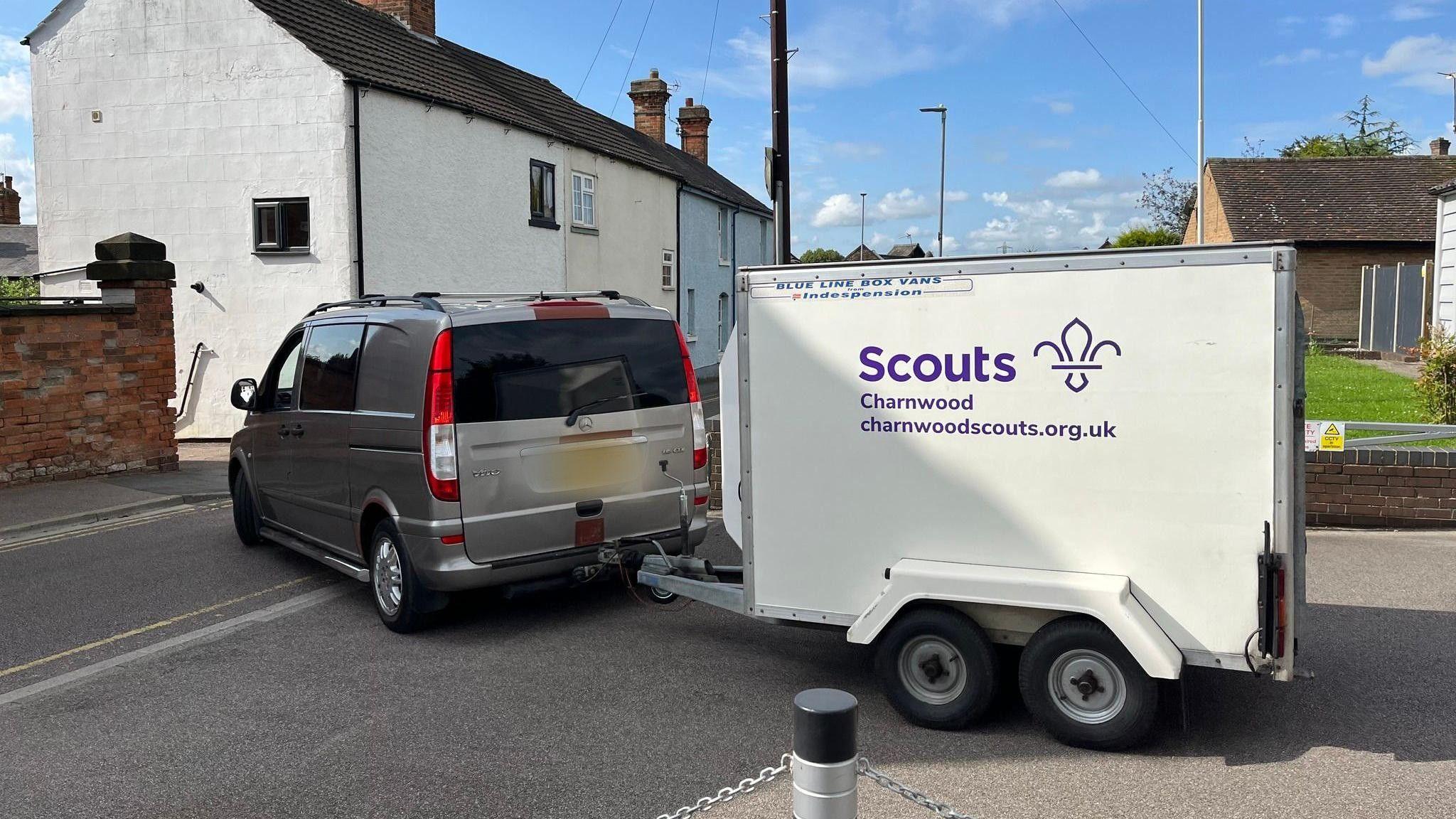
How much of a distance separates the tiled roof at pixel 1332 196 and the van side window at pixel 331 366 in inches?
1207

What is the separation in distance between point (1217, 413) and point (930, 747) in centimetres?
179

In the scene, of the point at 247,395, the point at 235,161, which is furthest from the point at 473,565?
the point at 235,161

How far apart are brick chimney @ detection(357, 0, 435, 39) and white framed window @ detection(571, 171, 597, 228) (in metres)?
4.19

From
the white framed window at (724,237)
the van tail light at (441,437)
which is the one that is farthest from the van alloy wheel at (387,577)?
the white framed window at (724,237)

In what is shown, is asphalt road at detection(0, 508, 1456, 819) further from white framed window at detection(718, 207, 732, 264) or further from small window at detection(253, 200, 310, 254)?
white framed window at detection(718, 207, 732, 264)

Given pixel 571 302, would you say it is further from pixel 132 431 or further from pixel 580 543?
pixel 132 431

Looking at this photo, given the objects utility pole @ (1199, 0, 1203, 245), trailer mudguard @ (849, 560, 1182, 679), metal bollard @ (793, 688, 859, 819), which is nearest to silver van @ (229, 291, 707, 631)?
trailer mudguard @ (849, 560, 1182, 679)

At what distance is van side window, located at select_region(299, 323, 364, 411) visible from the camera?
7195mm

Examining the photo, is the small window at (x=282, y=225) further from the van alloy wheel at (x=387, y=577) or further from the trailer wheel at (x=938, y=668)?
the trailer wheel at (x=938, y=668)

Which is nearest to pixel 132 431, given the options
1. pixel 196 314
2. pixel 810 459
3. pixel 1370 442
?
pixel 196 314

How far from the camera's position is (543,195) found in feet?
76.7

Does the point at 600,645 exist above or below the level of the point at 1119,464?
below

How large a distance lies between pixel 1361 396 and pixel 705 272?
20.1 meters

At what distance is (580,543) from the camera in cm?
668
